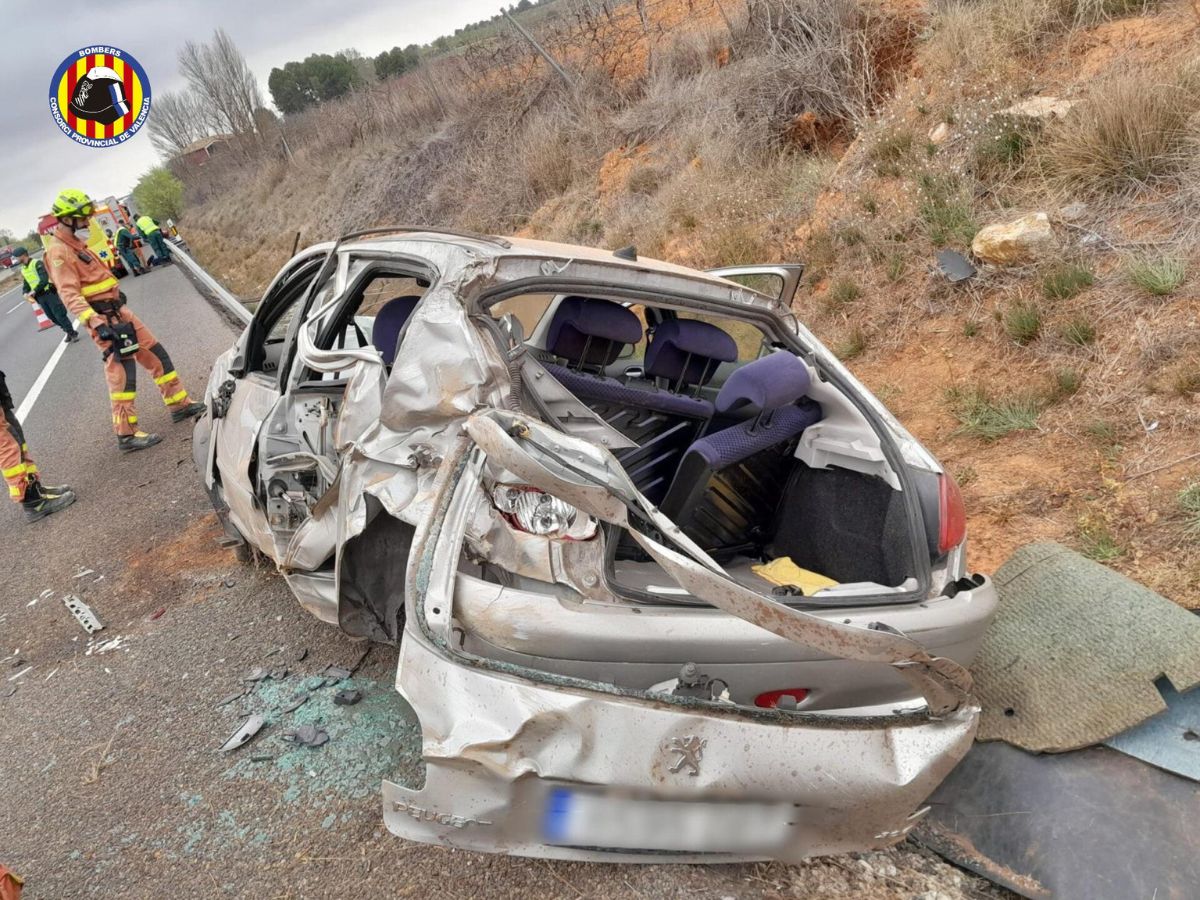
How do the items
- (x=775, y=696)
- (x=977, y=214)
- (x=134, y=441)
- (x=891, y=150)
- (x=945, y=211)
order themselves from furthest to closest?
(x=134, y=441) → (x=891, y=150) → (x=945, y=211) → (x=977, y=214) → (x=775, y=696)

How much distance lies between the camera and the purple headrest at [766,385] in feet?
8.45

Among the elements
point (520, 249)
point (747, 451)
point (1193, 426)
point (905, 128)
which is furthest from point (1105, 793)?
point (905, 128)

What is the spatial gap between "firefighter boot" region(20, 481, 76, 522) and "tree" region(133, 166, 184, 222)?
37.9 meters

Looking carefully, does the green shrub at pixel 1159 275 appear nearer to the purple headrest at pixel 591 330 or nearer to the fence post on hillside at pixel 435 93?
the purple headrest at pixel 591 330

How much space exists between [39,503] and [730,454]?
5.81 m

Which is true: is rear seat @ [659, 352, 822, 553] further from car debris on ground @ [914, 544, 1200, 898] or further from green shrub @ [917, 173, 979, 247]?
green shrub @ [917, 173, 979, 247]

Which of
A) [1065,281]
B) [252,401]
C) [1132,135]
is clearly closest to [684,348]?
[252,401]

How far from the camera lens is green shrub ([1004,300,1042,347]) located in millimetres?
4613

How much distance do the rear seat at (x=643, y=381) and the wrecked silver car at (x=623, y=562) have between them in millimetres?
10

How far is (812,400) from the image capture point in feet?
9.48

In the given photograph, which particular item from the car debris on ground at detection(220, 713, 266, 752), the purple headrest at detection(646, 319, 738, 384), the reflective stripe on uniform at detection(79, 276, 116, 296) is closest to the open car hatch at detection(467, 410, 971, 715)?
the purple headrest at detection(646, 319, 738, 384)

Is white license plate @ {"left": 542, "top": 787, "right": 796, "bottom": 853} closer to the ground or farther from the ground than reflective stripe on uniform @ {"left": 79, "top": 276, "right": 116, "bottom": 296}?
closer to the ground

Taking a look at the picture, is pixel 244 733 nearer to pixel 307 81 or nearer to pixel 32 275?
pixel 32 275

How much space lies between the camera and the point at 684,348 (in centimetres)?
290
